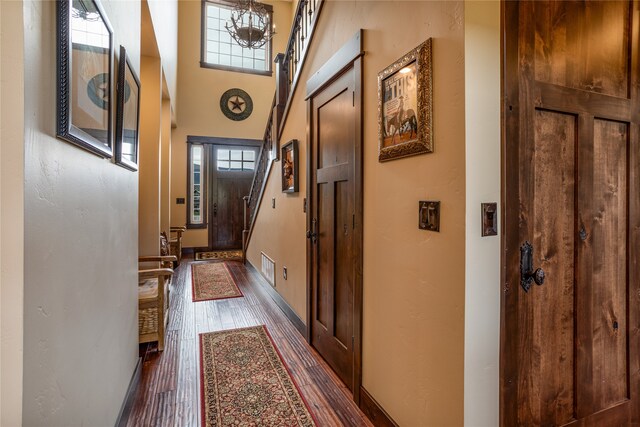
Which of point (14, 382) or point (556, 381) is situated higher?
point (14, 382)

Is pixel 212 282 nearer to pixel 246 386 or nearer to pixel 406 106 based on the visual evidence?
pixel 246 386

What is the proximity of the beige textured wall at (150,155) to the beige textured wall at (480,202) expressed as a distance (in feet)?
11.5

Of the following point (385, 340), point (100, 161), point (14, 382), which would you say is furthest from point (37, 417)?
point (385, 340)

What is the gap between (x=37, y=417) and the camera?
0.86 m

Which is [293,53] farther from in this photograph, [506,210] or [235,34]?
[506,210]

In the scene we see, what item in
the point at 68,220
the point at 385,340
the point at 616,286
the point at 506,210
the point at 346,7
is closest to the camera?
the point at 68,220

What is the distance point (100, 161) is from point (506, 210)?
1708 mm

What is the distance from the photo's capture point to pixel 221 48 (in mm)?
7203

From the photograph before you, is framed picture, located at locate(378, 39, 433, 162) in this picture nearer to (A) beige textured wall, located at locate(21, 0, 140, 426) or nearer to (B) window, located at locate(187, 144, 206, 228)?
(A) beige textured wall, located at locate(21, 0, 140, 426)

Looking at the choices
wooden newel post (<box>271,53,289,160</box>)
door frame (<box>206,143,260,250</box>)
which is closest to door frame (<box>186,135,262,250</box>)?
door frame (<box>206,143,260,250</box>)

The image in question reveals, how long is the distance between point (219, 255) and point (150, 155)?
3421 mm

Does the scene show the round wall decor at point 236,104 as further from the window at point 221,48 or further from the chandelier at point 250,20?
the chandelier at point 250,20

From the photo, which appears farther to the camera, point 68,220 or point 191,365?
point 191,365

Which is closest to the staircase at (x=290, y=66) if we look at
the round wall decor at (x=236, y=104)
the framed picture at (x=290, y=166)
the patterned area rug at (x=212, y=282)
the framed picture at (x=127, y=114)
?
the framed picture at (x=290, y=166)
